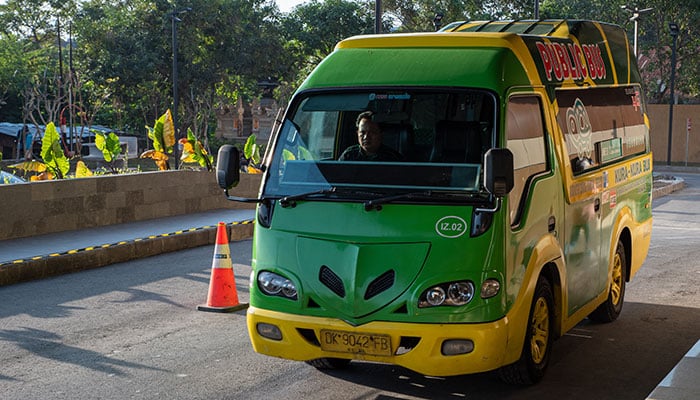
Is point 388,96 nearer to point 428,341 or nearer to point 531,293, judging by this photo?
point 531,293

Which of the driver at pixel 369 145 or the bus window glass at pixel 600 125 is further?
the bus window glass at pixel 600 125

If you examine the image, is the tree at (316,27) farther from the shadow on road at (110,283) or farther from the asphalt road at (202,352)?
the asphalt road at (202,352)

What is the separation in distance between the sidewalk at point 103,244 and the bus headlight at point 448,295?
7.19 metres

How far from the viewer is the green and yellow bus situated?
6781mm

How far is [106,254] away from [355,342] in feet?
26.0

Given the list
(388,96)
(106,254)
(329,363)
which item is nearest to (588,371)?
(329,363)

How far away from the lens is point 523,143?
761cm

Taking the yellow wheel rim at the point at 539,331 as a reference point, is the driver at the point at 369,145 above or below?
above

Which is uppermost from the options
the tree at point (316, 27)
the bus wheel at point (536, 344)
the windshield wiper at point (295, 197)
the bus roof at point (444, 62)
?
the tree at point (316, 27)

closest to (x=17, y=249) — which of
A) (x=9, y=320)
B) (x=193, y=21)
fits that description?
(x=9, y=320)

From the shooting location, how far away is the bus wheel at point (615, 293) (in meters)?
10.0

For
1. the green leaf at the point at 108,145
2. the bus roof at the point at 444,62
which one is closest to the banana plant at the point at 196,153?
the green leaf at the point at 108,145

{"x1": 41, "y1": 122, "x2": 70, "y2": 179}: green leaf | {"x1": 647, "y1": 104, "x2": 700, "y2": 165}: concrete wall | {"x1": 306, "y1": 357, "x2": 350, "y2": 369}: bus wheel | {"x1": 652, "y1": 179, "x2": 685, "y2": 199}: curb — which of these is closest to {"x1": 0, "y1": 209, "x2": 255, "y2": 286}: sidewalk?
{"x1": 41, "y1": 122, "x2": 70, "y2": 179}: green leaf

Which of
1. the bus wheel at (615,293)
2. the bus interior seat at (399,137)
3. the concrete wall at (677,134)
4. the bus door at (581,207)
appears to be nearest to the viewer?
the bus interior seat at (399,137)
